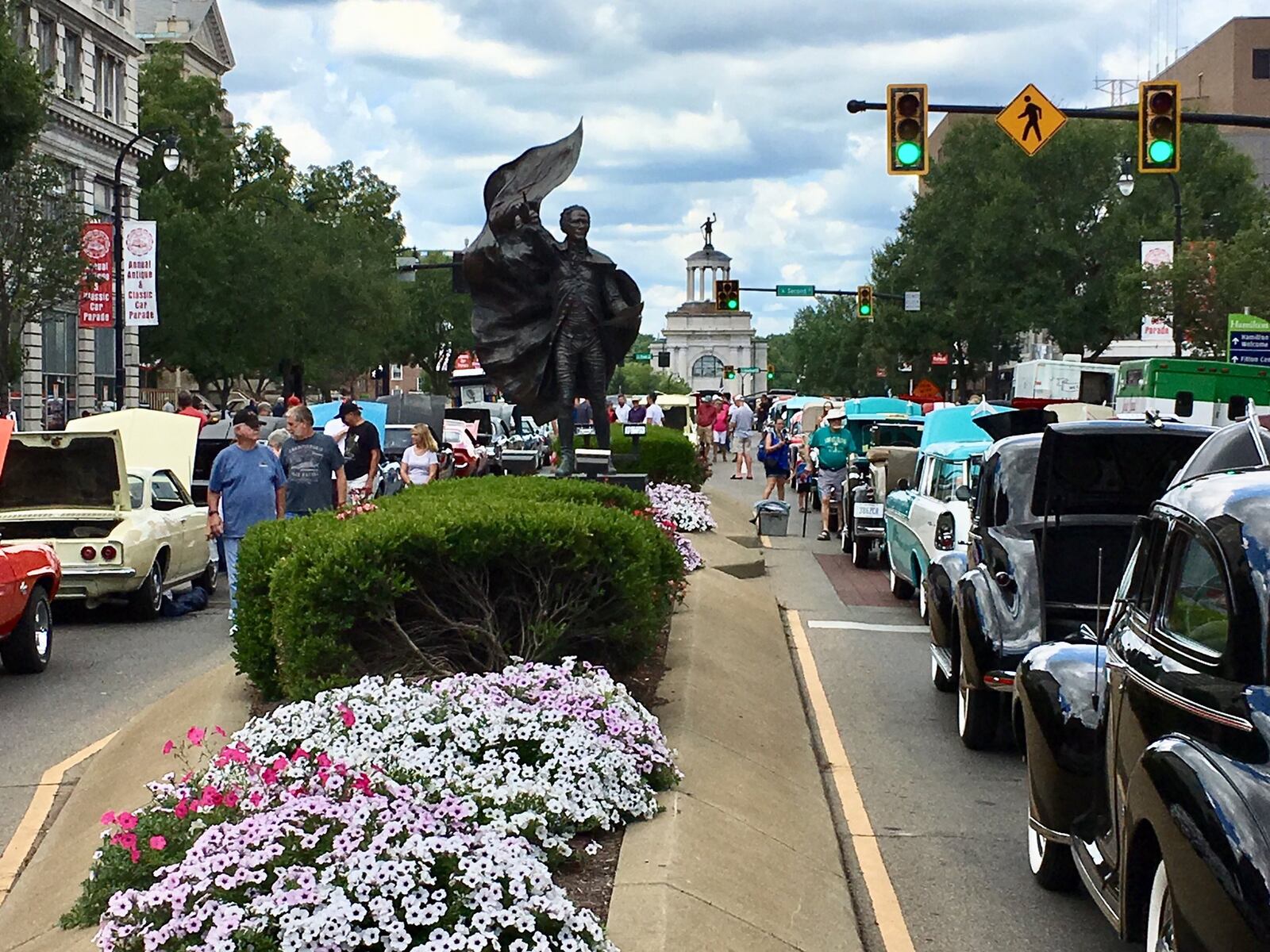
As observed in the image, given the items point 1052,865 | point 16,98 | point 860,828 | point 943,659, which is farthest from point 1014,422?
point 16,98

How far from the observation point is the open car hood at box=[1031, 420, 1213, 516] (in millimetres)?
10898

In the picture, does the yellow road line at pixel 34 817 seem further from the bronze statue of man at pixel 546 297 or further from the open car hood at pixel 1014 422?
the bronze statue of man at pixel 546 297

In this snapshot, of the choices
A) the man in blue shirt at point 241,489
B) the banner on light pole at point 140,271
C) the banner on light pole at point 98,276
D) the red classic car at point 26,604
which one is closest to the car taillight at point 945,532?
the man in blue shirt at point 241,489

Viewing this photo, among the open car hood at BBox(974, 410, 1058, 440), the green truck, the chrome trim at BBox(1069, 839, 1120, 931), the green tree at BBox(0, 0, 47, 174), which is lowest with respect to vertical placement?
the chrome trim at BBox(1069, 839, 1120, 931)

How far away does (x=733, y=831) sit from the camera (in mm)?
7000

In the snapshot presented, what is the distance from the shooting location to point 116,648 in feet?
47.9

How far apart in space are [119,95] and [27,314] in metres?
23.9

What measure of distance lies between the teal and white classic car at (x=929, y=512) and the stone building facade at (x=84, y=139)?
3443 centimetres

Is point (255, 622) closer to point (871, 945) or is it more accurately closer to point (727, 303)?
point (871, 945)

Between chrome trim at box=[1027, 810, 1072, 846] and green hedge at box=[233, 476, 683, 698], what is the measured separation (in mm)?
2382

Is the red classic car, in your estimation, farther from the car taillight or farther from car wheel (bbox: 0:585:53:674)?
the car taillight

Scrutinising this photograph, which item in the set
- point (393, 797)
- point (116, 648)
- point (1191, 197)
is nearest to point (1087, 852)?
point (393, 797)

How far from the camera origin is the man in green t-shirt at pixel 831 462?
2439cm

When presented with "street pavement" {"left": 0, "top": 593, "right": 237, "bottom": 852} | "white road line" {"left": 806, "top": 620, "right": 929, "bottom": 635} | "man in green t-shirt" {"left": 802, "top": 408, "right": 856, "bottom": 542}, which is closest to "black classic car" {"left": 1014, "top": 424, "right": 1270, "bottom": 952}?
"street pavement" {"left": 0, "top": 593, "right": 237, "bottom": 852}
